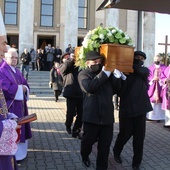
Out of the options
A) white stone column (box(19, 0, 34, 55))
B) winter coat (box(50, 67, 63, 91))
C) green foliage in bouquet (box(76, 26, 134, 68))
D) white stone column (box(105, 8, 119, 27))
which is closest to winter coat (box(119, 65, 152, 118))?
green foliage in bouquet (box(76, 26, 134, 68))

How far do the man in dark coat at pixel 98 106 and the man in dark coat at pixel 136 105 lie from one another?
14.2 inches

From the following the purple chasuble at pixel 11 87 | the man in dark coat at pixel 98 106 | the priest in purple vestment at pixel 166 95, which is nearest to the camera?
the man in dark coat at pixel 98 106

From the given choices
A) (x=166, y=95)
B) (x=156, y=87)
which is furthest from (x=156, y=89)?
(x=166, y=95)

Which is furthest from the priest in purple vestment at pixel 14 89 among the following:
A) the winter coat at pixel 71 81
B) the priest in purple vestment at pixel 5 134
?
the priest in purple vestment at pixel 5 134

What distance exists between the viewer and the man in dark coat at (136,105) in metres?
4.99

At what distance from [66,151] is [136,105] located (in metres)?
1.94

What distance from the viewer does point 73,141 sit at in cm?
680

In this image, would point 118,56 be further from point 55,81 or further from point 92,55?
point 55,81

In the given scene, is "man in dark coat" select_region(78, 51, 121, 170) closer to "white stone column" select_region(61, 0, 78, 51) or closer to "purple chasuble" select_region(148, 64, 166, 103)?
"purple chasuble" select_region(148, 64, 166, 103)

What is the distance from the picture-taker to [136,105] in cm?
500

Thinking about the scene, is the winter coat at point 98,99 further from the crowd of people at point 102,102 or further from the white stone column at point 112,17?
the white stone column at point 112,17

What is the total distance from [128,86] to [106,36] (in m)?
0.97

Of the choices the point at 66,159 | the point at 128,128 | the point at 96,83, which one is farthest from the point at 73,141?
the point at 96,83

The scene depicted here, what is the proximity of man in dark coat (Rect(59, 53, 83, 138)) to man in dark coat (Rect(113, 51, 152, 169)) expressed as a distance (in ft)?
6.59
